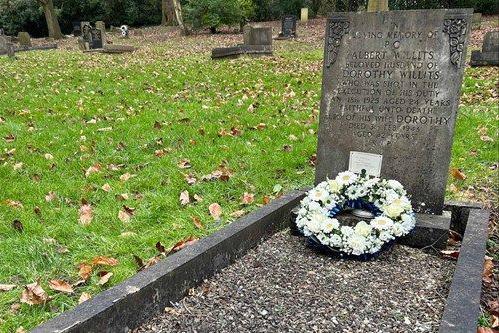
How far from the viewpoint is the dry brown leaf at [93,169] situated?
517 cm

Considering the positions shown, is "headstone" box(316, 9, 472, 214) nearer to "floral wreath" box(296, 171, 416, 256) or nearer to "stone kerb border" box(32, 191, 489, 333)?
"floral wreath" box(296, 171, 416, 256)

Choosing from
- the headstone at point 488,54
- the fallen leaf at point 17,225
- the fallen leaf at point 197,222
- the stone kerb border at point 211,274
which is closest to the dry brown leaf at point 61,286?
the stone kerb border at point 211,274

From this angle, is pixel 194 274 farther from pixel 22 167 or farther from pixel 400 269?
pixel 22 167

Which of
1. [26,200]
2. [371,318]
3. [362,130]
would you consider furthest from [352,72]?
[26,200]

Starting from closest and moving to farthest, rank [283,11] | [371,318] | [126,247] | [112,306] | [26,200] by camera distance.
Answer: [112,306], [371,318], [126,247], [26,200], [283,11]

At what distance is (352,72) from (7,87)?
28.0 ft

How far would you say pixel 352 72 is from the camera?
389 cm

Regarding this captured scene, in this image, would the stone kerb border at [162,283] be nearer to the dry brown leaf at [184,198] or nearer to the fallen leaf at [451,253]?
the dry brown leaf at [184,198]

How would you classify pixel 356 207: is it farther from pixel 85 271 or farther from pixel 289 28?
pixel 289 28

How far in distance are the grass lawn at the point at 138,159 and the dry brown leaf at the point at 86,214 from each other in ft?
0.06

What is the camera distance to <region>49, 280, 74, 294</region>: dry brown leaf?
3064 mm

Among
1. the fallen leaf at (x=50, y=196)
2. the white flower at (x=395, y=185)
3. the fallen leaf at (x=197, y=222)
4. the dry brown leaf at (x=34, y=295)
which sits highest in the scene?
the white flower at (x=395, y=185)

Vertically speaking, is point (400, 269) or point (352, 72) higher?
point (352, 72)

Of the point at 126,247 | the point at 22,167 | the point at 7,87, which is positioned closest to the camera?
the point at 126,247
